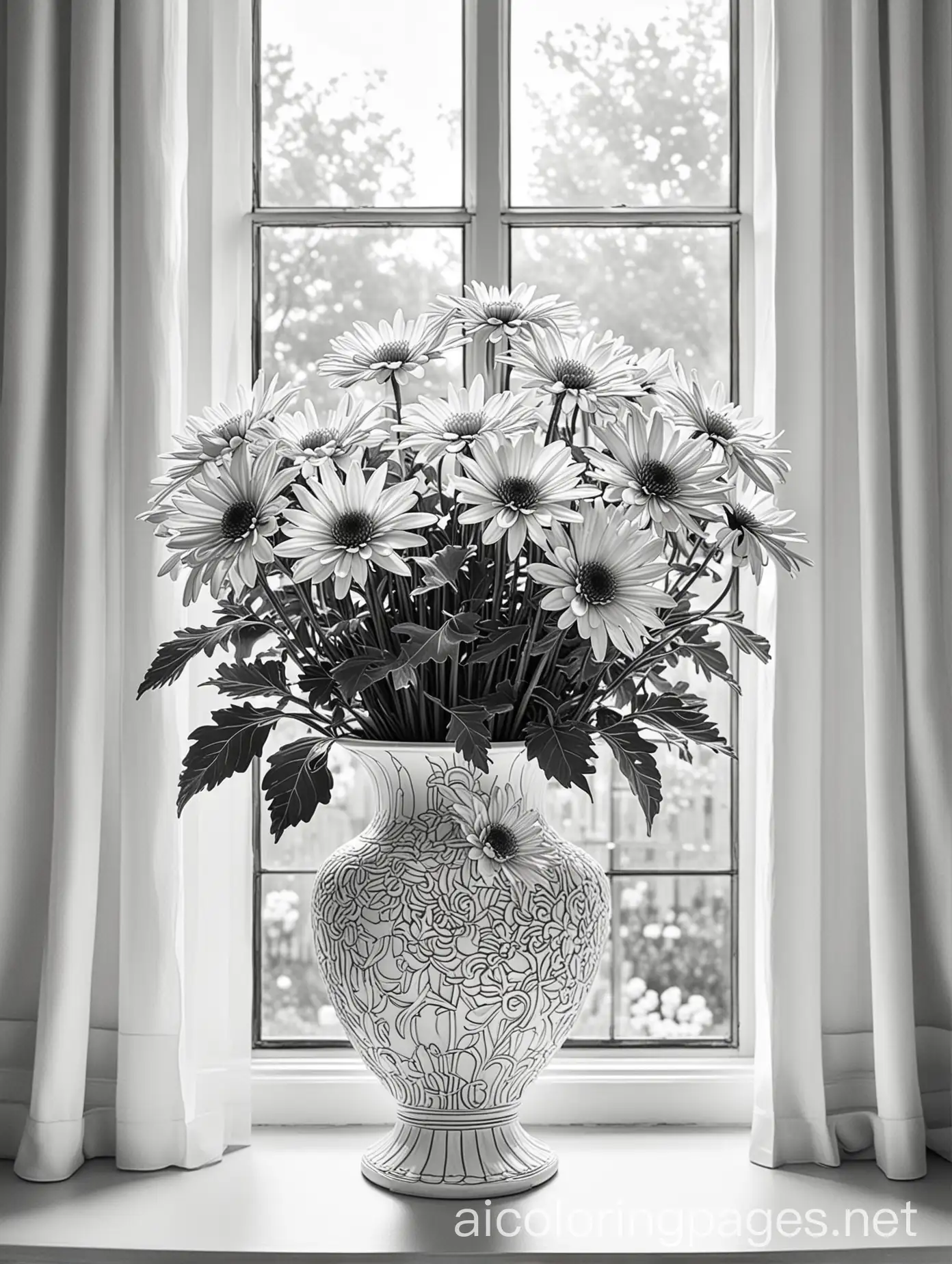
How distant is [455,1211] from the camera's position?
117cm

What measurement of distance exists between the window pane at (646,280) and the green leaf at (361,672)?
0.76 metres

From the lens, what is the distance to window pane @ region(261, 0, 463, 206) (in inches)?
62.4

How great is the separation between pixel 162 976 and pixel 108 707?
0.33m

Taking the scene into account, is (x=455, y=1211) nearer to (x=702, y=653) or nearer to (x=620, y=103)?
(x=702, y=653)

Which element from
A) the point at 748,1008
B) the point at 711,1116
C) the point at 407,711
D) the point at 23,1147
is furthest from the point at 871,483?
the point at 23,1147

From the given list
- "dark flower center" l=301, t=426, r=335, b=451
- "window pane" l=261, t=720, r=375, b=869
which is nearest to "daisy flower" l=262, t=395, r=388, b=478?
"dark flower center" l=301, t=426, r=335, b=451

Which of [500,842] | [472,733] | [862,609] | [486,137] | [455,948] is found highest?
[486,137]

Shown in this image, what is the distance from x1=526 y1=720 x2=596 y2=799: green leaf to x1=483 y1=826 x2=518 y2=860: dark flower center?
0.09 m

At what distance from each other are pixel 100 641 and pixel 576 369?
0.66 meters

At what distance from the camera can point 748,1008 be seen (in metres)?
1.52

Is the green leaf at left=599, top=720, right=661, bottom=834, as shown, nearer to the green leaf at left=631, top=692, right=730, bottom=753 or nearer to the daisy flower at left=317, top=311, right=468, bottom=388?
the green leaf at left=631, top=692, right=730, bottom=753

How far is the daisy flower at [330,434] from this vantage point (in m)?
1.07

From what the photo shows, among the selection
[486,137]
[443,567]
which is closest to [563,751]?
[443,567]

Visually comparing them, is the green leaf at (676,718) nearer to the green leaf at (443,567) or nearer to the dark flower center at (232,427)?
the green leaf at (443,567)
